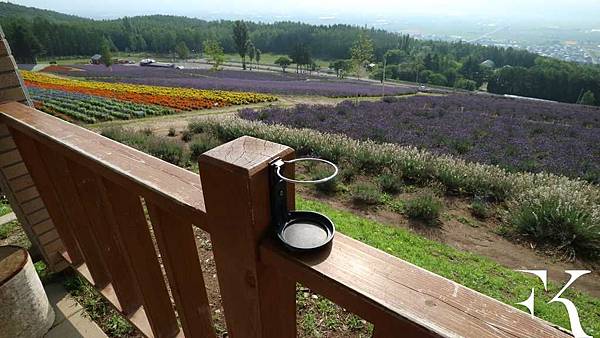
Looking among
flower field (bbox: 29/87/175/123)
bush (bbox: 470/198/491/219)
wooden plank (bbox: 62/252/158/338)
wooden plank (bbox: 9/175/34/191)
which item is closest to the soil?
bush (bbox: 470/198/491/219)

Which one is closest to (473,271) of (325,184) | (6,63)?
(325,184)

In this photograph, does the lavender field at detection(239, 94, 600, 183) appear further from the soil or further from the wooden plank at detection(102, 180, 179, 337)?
the wooden plank at detection(102, 180, 179, 337)

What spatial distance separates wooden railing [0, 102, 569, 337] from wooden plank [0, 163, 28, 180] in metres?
0.86

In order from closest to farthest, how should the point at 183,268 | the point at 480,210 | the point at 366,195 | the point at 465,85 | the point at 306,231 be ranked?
1. the point at 306,231
2. the point at 183,268
3. the point at 480,210
4. the point at 366,195
5. the point at 465,85

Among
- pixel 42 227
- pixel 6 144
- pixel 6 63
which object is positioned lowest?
pixel 42 227

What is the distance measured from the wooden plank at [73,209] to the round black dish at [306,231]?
151 centimetres

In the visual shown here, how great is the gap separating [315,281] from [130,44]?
115596 millimetres

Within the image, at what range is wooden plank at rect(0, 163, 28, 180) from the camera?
8.29ft

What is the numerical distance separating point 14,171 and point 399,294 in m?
3.14

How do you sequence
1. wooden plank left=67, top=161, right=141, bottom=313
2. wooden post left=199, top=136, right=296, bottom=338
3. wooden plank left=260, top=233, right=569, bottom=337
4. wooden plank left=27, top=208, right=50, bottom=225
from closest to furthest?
1. wooden plank left=260, top=233, right=569, bottom=337
2. wooden post left=199, top=136, right=296, bottom=338
3. wooden plank left=67, top=161, right=141, bottom=313
4. wooden plank left=27, top=208, right=50, bottom=225

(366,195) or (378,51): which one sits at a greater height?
(366,195)

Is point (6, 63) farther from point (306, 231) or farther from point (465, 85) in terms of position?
point (465, 85)

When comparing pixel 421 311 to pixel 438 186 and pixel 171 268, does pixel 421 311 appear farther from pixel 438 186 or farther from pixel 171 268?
pixel 438 186

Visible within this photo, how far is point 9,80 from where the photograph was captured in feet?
7.73
